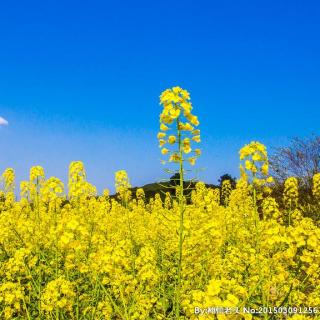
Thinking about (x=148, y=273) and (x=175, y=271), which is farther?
(x=175, y=271)

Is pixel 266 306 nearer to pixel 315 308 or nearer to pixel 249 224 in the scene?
pixel 315 308

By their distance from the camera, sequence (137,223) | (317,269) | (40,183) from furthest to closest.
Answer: (137,223) < (40,183) < (317,269)

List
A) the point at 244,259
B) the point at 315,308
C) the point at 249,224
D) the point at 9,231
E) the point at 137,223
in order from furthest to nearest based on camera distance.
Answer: the point at 137,223 < the point at 249,224 < the point at 9,231 < the point at 244,259 < the point at 315,308

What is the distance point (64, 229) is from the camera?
4930 millimetres

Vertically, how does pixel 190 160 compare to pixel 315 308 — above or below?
above

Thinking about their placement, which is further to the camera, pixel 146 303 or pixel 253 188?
pixel 146 303

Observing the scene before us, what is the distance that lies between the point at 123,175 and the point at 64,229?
276 cm

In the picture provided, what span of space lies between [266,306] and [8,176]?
7009 mm

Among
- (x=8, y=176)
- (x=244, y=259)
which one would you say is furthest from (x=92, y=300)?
(x=8, y=176)

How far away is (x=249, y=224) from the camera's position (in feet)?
30.1

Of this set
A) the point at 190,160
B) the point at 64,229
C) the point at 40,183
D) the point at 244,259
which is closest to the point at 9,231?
the point at 40,183

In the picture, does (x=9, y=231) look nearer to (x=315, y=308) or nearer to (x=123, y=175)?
(x=123, y=175)

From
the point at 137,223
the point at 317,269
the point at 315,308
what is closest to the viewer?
the point at 317,269

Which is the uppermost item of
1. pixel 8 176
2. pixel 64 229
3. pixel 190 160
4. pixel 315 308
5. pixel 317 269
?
pixel 8 176
